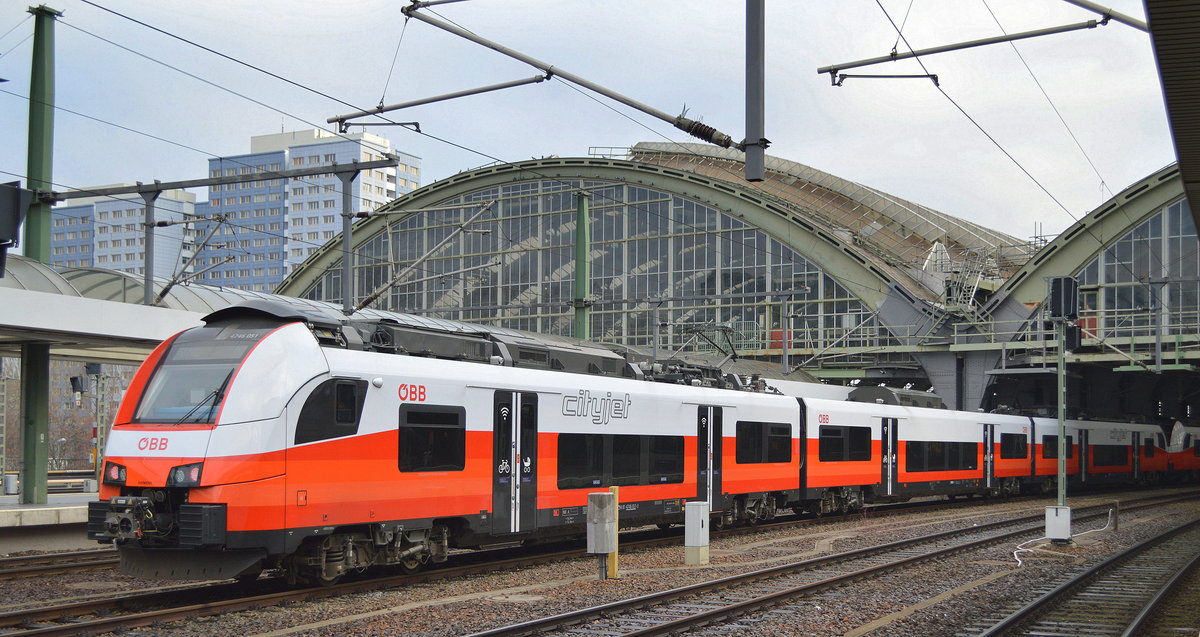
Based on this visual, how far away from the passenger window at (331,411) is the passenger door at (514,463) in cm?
288

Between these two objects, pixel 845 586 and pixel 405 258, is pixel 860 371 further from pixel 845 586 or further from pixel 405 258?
pixel 845 586

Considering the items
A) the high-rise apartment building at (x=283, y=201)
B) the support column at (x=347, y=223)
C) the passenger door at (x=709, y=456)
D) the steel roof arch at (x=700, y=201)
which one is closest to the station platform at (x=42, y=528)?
the support column at (x=347, y=223)

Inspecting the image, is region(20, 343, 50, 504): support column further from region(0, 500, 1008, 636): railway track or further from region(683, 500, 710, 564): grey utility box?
region(683, 500, 710, 564): grey utility box

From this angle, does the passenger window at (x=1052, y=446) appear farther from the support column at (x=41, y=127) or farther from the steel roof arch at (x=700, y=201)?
the support column at (x=41, y=127)

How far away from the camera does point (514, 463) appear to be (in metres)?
17.7

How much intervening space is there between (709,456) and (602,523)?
7756 millimetres

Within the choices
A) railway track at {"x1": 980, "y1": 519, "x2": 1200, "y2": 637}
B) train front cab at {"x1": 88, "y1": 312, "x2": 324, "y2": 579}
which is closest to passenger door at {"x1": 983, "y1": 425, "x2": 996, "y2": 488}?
railway track at {"x1": 980, "y1": 519, "x2": 1200, "y2": 637}

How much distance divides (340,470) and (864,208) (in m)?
64.8

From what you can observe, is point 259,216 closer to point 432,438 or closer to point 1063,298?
point 1063,298

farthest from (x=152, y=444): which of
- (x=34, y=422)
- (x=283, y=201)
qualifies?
(x=283, y=201)

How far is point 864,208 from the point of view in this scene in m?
75.2

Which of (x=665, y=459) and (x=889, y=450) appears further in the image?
(x=889, y=450)

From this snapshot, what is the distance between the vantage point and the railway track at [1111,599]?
13.4 m

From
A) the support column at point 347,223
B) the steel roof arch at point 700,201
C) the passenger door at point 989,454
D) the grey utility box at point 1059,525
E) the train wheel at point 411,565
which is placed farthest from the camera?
the steel roof arch at point 700,201
